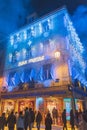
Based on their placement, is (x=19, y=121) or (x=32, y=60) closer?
(x=19, y=121)

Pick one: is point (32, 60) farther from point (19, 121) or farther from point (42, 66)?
point (19, 121)

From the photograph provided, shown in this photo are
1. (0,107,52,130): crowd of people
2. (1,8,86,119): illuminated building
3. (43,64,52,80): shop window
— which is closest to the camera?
(0,107,52,130): crowd of people

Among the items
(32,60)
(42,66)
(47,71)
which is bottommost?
(47,71)

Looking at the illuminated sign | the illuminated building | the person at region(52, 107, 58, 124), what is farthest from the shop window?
the person at region(52, 107, 58, 124)

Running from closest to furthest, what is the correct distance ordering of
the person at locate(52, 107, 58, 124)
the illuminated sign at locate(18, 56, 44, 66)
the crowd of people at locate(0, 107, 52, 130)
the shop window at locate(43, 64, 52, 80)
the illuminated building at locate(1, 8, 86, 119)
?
1. the crowd of people at locate(0, 107, 52, 130)
2. the person at locate(52, 107, 58, 124)
3. the illuminated building at locate(1, 8, 86, 119)
4. the shop window at locate(43, 64, 52, 80)
5. the illuminated sign at locate(18, 56, 44, 66)

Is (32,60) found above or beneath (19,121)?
above

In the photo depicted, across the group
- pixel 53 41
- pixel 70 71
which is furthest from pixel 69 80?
pixel 53 41

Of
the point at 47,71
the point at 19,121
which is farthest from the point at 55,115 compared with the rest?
the point at 19,121

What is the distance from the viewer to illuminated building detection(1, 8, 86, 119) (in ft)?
57.0

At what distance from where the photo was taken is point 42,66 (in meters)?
19.6

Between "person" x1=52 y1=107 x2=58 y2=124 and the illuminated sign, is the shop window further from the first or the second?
"person" x1=52 y1=107 x2=58 y2=124

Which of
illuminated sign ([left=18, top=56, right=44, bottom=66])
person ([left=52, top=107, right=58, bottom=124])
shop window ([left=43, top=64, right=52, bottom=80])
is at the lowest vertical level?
person ([left=52, top=107, right=58, bottom=124])

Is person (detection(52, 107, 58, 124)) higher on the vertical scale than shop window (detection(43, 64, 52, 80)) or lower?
lower

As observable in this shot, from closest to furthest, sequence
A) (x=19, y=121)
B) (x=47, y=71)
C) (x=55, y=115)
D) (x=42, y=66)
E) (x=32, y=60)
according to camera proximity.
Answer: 1. (x=19, y=121)
2. (x=55, y=115)
3. (x=47, y=71)
4. (x=42, y=66)
5. (x=32, y=60)
